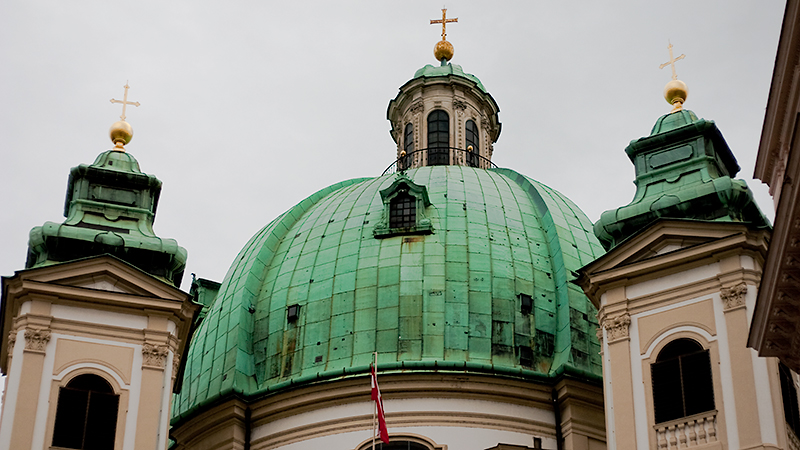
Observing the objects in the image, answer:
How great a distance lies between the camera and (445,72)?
43.5 meters

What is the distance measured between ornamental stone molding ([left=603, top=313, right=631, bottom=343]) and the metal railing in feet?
41.7

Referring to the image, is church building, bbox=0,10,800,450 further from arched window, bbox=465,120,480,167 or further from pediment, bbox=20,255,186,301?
arched window, bbox=465,120,480,167

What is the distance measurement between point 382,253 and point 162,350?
7141mm

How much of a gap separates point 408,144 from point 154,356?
14.9 meters

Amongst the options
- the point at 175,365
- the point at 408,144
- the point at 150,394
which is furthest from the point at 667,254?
the point at 408,144

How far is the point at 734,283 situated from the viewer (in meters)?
28.7

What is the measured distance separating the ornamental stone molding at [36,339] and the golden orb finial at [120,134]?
17.9 feet

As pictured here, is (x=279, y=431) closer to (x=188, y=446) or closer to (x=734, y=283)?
(x=188, y=446)

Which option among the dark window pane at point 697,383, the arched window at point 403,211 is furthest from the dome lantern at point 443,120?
the dark window pane at point 697,383

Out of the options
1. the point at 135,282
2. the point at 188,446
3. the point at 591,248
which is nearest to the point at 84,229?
the point at 135,282

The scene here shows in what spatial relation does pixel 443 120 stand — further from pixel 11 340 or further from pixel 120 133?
pixel 11 340

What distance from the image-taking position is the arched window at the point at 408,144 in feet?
139

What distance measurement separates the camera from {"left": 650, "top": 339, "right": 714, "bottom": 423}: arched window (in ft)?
91.3

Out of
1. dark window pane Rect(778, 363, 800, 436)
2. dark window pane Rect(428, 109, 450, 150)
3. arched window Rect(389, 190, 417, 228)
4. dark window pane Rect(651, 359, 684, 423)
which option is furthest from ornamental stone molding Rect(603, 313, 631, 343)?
dark window pane Rect(428, 109, 450, 150)
